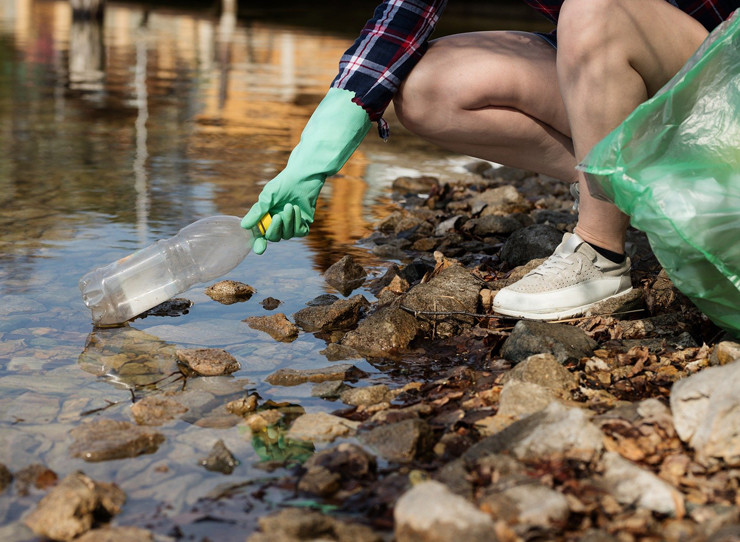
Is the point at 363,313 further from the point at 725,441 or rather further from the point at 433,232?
the point at 725,441

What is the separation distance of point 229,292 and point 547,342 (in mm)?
1135

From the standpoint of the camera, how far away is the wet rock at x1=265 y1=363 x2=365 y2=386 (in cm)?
226

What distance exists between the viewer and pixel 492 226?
371cm

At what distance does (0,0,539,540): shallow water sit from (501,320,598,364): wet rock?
1.23ft

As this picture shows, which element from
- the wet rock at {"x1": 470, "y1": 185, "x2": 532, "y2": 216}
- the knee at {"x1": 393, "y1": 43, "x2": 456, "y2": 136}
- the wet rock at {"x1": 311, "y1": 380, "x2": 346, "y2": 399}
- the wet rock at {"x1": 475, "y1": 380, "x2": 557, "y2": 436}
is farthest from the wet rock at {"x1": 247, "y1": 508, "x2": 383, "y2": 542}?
the wet rock at {"x1": 470, "y1": 185, "x2": 532, "y2": 216}

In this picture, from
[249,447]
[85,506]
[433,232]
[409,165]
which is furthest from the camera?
[409,165]

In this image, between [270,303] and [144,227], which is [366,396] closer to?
[270,303]

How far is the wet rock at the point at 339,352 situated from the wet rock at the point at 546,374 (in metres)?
0.50

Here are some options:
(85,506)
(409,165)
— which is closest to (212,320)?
(85,506)

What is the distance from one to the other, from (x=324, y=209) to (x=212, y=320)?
1.57m

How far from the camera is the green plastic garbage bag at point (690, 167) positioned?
207cm

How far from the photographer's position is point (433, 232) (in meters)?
3.81

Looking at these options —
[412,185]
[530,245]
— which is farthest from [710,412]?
[412,185]

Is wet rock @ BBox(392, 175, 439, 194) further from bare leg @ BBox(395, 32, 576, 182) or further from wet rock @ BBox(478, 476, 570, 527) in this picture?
wet rock @ BBox(478, 476, 570, 527)
